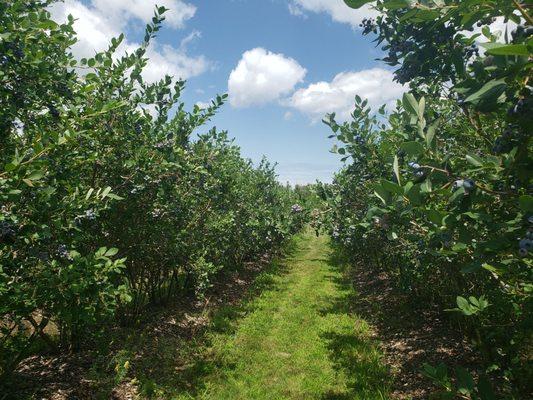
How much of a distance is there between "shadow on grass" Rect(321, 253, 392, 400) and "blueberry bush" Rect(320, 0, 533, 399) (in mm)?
1205

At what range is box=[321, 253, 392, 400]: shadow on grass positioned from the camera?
5844mm

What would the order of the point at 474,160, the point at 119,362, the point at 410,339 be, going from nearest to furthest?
the point at 474,160 < the point at 119,362 < the point at 410,339

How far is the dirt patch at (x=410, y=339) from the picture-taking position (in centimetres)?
611

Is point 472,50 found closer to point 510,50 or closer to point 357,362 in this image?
point 510,50

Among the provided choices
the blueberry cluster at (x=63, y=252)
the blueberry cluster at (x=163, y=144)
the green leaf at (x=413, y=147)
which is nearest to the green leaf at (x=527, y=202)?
the green leaf at (x=413, y=147)

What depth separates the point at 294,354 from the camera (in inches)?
300

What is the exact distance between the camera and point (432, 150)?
217cm

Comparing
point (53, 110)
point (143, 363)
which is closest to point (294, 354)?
point (143, 363)

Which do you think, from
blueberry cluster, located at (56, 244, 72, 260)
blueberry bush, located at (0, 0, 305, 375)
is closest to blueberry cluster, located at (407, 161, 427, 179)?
blueberry bush, located at (0, 0, 305, 375)

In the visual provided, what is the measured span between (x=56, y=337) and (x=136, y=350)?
4.95 feet

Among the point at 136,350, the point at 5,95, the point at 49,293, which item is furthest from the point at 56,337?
the point at 5,95

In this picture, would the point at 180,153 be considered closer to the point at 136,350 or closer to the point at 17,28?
the point at 17,28

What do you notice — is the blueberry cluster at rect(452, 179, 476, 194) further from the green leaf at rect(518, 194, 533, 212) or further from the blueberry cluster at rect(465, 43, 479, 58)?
the blueberry cluster at rect(465, 43, 479, 58)

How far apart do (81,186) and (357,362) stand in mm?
5714
